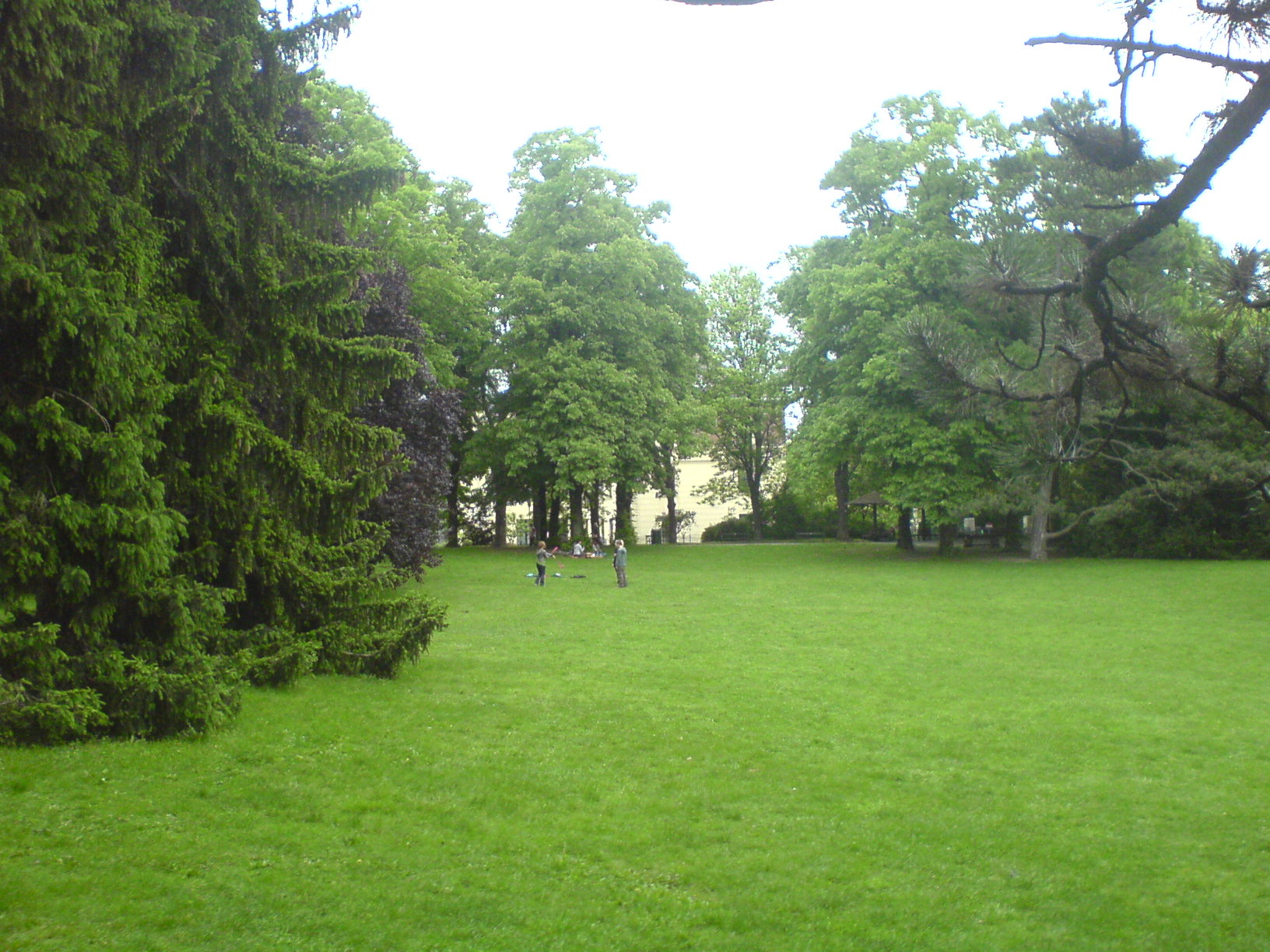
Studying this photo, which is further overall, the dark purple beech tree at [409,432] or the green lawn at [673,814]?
the dark purple beech tree at [409,432]

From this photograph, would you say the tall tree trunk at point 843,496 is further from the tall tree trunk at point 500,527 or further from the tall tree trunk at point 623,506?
the tall tree trunk at point 500,527

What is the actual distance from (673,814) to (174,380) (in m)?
6.32

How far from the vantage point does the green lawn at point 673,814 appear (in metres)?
5.96

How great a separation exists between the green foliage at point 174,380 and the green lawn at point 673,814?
732 mm

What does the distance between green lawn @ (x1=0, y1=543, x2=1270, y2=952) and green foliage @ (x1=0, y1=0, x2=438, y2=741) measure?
732 millimetres

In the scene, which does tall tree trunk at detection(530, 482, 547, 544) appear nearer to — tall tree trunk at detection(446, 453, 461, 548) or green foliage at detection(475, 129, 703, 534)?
green foliage at detection(475, 129, 703, 534)

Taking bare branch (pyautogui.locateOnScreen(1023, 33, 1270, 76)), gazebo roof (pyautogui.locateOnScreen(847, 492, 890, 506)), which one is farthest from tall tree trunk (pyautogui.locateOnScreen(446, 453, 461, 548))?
bare branch (pyautogui.locateOnScreen(1023, 33, 1270, 76))

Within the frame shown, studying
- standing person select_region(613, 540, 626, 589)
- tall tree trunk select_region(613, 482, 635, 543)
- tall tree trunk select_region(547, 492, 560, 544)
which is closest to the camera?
standing person select_region(613, 540, 626, 589)

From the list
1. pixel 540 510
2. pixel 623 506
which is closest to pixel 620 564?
pixel 623 506

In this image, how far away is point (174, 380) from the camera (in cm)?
1023

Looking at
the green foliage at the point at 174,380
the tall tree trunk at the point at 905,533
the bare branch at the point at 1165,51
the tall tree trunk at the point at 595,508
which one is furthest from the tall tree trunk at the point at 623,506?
the bare branch at the point at 1165,51

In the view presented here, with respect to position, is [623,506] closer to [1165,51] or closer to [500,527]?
[500,527]

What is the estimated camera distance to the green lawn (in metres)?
5.96

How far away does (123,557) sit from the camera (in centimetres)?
830
